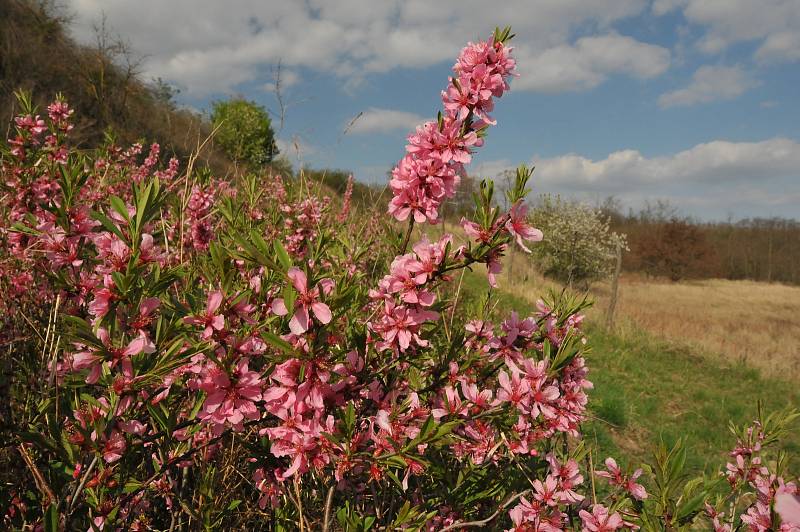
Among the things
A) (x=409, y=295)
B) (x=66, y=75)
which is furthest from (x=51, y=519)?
(x=66, y=75)

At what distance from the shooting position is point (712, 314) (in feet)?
89.0

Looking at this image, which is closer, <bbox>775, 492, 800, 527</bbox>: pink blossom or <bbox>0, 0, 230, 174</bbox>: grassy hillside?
<bbox>775, 492, 800, 527</bbox>: pink blossom

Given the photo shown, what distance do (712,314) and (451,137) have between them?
31.5 meters

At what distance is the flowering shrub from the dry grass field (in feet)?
1.98

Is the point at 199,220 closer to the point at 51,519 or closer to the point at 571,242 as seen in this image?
the point at 51,519

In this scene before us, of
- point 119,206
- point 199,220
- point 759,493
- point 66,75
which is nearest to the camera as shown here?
point 119,206

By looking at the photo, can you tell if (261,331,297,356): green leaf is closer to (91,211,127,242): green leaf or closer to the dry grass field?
(91,211,127,242): green leaf

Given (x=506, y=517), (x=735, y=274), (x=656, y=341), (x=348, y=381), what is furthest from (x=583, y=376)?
(x=735, y=274)

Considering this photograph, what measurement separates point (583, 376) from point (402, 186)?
96cm

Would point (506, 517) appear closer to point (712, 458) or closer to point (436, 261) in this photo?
point (436, 261)

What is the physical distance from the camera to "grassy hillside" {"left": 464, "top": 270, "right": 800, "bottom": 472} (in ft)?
21.2

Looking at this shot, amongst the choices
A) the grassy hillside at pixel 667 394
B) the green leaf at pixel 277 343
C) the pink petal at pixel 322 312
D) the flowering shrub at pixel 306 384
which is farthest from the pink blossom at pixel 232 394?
the grassy hillside at pixel 667 394

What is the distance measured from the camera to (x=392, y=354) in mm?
1385

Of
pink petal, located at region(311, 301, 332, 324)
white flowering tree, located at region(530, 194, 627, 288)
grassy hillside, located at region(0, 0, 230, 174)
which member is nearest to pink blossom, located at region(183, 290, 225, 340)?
pink petal, located at region(311, 301, 332, 324)
